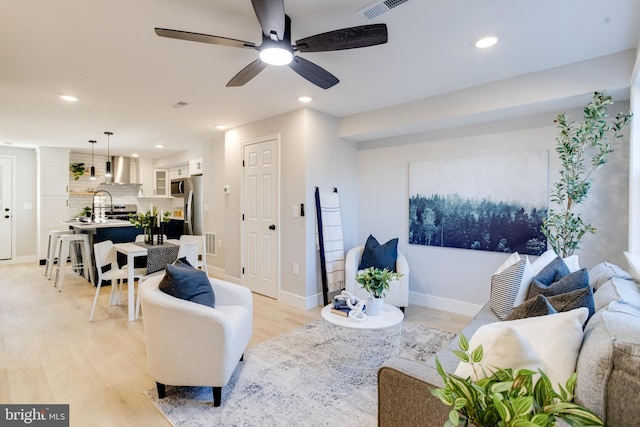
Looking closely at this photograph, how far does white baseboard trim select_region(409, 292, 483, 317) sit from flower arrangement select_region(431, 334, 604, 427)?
315 cm

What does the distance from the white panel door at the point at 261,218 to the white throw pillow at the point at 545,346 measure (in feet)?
11.1

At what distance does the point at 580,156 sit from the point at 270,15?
275 centimetres

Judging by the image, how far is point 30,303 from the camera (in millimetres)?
4078

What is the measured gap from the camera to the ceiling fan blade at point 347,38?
5.91 feet

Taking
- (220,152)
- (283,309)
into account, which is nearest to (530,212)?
(283,309)

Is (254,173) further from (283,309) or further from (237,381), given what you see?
(237,381)

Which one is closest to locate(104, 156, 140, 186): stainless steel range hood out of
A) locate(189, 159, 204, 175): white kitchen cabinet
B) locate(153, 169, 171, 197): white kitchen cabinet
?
locate(153, 169, 171, 197): white kitchen cabinet

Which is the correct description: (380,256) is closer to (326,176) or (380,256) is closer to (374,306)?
(326,176)

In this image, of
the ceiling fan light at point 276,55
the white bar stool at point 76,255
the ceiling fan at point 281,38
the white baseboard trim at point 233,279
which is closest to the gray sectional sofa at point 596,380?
the ceiling fan at point 281,38

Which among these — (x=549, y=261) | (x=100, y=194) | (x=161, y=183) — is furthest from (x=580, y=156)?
(x=100, y=194)

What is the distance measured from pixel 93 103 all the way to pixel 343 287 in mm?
3835

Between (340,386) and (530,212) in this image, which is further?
(530,212)

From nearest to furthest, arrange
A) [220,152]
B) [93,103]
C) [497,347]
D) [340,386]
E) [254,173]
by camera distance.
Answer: [497,347] < [340,386] < [93,103] < [254,173] < [220,152]

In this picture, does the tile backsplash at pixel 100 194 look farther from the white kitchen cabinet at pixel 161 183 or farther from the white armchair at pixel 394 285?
the white armchair at pixel 394 285
